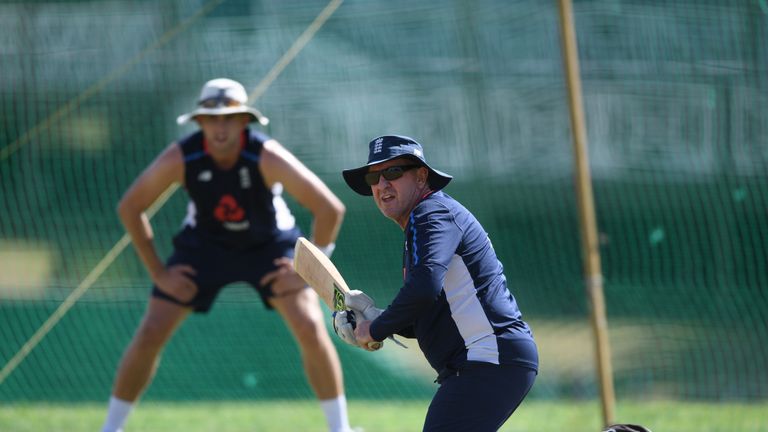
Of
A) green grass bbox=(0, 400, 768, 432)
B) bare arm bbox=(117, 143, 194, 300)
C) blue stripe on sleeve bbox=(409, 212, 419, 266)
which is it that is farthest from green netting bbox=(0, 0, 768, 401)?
blue stripe on sleeve bbox=(409, 212, 419, 266)

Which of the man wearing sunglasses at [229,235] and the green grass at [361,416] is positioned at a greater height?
the man wearing sunglasses at [229,235]

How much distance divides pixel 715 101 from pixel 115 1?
4635 millimetres

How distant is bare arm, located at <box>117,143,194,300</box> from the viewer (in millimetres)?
6281

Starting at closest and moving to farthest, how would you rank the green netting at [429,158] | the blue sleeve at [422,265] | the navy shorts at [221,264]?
1. the blue sleeve at [422,265]
2. the navy shorts at [221,264]
3. the green netting at [429,158]

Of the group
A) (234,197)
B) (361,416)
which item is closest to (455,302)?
(234,197)

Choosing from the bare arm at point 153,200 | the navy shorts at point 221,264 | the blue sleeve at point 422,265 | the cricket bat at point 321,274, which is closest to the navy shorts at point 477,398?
the blue sleeve at point 422,265

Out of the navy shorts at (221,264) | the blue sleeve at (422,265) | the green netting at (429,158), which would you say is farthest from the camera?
the green netting at (429,158)

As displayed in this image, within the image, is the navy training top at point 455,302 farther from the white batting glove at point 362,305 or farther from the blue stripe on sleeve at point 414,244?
the white batting glove at point 362,305

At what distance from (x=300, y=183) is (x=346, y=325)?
228 centimetres

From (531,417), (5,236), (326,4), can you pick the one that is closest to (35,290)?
(5,236)

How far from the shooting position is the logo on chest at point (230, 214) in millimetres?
6312

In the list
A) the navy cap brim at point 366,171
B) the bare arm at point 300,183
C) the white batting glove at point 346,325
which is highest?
the navy cap brim at point 366,171

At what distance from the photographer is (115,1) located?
9.07m

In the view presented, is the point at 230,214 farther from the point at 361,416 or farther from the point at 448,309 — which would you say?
the point at 448,309
